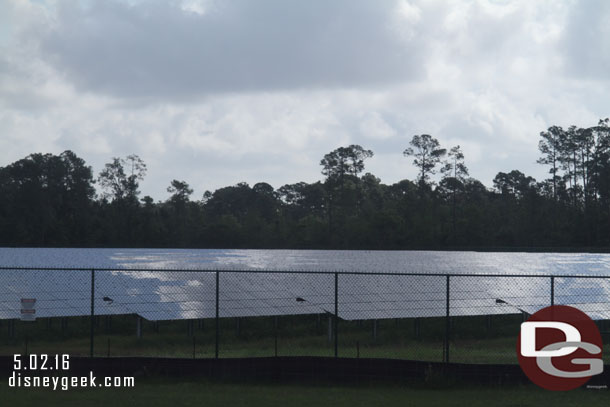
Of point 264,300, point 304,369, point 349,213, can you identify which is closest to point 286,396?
point 304,369

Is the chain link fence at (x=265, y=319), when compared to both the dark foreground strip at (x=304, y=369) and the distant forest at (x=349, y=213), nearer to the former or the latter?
the dark foreground strip at (x=304, y=369)

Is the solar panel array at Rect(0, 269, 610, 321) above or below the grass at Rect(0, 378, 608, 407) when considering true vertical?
above

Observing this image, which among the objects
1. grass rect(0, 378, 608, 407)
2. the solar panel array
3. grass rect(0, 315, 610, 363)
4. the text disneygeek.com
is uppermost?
the solar panel array

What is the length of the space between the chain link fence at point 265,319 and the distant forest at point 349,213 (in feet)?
349

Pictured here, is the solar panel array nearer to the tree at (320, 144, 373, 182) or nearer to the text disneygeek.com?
the text disneygeek.com

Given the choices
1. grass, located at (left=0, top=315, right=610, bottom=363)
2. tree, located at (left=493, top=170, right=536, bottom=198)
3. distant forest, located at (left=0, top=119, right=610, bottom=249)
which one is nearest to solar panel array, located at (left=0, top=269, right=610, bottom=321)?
grass, located at (left=0, top=315, right=610, bottom=363)

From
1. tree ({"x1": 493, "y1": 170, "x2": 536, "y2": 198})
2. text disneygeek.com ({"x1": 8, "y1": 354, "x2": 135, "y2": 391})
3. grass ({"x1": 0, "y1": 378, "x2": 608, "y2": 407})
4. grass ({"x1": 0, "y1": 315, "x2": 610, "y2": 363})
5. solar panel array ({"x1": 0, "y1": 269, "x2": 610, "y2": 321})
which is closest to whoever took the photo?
grass ({"x1": 0, "y1": 378, "x2": 608, "y2": 407})

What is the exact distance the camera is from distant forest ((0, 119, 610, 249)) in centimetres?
14262

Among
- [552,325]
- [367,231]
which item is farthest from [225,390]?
[367,231]

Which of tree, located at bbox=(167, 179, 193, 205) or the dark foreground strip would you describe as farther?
tree, located at bbox=(167, 179, 193, 205)

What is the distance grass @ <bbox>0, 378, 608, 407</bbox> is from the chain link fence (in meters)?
8.62

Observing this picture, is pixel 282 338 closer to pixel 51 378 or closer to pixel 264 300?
pixel 264 300

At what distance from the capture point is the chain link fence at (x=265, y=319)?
94.3 ft

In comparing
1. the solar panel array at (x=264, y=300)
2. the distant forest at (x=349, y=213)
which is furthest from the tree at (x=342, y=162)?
the solar panel array at (x=264, y=300)
